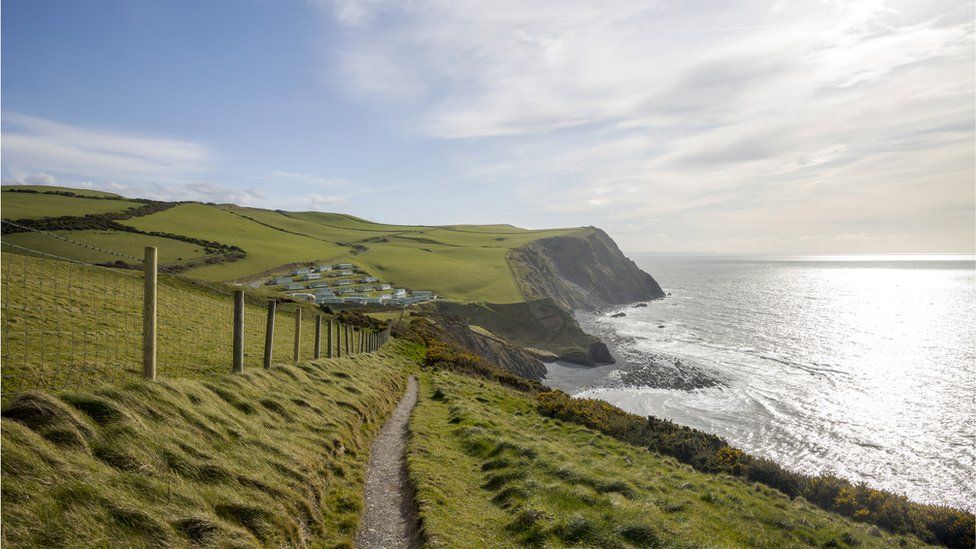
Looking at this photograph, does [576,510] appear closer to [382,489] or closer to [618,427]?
[382,489]

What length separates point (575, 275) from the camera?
179250 mm

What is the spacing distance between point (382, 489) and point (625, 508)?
673 centimetres

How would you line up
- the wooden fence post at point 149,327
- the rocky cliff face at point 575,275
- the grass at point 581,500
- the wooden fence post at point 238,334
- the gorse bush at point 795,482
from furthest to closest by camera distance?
the rocky cliff face at point 575,275, the gorse bush at point 795,482, the wooden fence post at point 238,334, the grass at point 581,500, the wooden fence post at point 149,327

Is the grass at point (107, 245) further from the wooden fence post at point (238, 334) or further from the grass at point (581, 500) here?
the grass at point (581, 500)

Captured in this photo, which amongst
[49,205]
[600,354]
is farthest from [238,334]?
[49,205]

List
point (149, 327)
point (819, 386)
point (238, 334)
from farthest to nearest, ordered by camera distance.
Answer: point (819, 386) → point (238, 334) → point (149, 327)

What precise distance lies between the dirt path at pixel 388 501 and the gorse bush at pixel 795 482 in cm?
1340

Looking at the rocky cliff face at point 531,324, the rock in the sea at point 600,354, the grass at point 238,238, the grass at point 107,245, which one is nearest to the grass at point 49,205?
the grass at point 238,238

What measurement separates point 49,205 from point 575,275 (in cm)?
15435

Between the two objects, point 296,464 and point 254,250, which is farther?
point 254,250

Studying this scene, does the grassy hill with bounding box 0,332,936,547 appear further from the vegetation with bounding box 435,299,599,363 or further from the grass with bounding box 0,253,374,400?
the vegetation with bounding box 435,299,599,363

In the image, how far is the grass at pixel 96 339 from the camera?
12.3 m

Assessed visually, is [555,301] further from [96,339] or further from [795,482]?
[96,339]

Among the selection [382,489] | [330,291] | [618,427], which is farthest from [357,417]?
[330,291]
